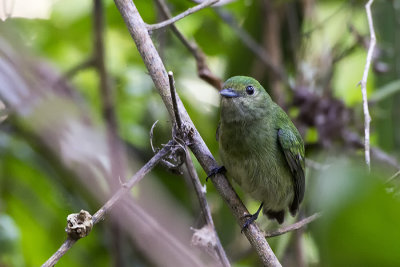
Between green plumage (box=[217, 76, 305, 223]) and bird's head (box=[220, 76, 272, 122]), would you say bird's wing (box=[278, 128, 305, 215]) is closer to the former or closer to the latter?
green plumage (box=[217, 76, 305, 223])

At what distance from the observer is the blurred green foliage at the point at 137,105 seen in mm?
3537

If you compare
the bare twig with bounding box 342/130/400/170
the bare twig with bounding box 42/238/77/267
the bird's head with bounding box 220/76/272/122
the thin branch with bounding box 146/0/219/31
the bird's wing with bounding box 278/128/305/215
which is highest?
the thin branch with bounding box 146/0/219/31

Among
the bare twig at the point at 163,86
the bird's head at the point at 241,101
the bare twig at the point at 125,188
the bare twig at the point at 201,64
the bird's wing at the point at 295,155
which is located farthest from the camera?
the bird's wing at the point at 295,155

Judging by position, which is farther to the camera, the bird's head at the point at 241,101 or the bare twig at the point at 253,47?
the bare twig at the point at 253,47

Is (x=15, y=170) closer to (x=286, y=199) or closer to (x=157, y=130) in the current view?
(x=157, y=130)

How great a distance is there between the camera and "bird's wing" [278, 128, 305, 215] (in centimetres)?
344

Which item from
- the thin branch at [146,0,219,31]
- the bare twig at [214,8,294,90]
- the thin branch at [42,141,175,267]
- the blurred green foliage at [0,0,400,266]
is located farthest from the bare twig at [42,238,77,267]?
the bare twig at [214,8,294,90]

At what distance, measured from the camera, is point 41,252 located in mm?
3539

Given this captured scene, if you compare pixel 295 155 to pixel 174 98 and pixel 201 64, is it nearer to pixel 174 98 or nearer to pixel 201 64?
pixel 201 64

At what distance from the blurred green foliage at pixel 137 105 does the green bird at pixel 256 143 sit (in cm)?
23

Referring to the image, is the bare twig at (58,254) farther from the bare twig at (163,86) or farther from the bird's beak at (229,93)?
the bird's beak at (229,93)

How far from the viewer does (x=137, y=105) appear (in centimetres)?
Answer: 431

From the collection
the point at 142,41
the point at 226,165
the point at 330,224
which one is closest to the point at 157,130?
the point at 226,165

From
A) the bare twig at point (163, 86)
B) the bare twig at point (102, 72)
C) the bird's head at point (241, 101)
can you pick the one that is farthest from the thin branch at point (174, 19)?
the bare twig at point (102, 72)
